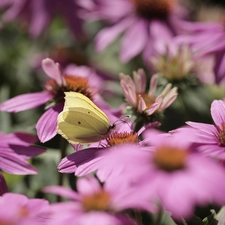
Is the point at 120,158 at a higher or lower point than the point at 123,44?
higher

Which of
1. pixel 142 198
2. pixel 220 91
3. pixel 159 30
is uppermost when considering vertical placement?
pixel 142 198

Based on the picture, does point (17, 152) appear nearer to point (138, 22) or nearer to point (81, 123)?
point (81, 123)

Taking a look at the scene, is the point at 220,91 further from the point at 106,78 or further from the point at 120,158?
the point at 120,158

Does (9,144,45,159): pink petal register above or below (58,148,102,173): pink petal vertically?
below

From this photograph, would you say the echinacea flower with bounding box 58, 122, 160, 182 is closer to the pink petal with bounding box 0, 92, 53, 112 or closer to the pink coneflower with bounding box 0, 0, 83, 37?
the pink petal with bounding box 0, 92, 53, 112

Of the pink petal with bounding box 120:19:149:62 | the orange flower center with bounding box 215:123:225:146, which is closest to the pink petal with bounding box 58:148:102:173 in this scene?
the orange flower center with bounding box 215:123:225:146

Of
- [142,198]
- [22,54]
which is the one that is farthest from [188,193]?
[22,54]
